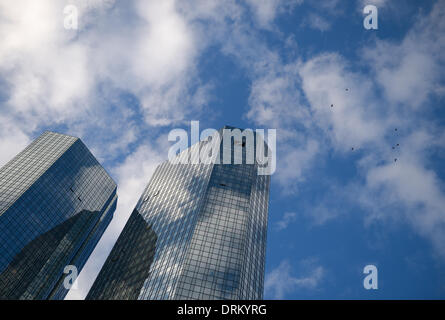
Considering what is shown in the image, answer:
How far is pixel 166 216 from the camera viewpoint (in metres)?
143

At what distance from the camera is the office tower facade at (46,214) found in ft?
442

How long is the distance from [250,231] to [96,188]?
10661 cm

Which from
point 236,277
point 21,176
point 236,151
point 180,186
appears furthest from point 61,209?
point 236,277

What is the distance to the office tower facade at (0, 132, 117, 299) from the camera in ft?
442

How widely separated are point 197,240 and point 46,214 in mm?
77728

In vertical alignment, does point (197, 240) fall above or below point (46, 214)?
below

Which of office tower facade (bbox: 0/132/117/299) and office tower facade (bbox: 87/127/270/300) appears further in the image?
office tower facade (bbox: 0/132/117/299)

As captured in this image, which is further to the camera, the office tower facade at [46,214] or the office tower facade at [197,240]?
the office tower facade at [46,214]

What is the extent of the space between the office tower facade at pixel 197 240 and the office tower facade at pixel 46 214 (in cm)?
2645

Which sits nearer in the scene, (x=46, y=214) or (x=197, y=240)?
(x=197, y=240)

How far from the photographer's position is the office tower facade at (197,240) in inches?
4021

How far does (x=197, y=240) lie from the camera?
112m

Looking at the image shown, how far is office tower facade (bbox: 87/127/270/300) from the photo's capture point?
10214cm

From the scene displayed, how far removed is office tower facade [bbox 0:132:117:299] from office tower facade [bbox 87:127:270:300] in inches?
1042
